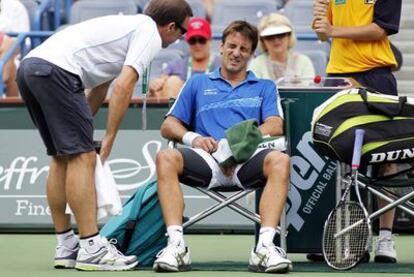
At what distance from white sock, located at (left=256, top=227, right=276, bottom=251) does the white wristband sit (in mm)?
743

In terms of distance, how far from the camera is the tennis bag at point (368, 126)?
25.5ft

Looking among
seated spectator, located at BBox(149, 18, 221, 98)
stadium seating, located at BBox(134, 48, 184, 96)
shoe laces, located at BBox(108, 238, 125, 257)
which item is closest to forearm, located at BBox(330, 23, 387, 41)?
shoe laces, located at BBox(108, 238, 125, 257)

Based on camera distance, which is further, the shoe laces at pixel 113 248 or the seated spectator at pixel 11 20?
the seated spectator at pixel 11 20

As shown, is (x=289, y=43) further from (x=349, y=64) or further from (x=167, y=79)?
(x=349, y=64)

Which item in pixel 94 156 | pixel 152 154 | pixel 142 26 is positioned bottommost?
pixel 152 154

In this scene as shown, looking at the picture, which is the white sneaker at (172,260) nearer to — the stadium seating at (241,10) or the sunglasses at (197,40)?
the sunglasses at (197,40)

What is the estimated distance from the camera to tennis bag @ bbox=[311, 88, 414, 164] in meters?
7.78

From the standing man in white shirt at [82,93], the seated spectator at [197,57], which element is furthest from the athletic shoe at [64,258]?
the seated spectator at [197,57]

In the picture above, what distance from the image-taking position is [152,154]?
412 inches

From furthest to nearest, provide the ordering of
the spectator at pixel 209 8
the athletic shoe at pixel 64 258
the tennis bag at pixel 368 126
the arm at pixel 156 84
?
the spectator at pixel 209 8, the arm at pixel 156 84, the athletic shoe at pixel 64 258, the tennis bag at pixel 368 126

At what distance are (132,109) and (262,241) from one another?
3053 millimetres

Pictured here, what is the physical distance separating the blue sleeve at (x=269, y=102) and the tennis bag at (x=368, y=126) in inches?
14.0

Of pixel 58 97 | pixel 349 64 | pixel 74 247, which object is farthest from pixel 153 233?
pixel 349 64

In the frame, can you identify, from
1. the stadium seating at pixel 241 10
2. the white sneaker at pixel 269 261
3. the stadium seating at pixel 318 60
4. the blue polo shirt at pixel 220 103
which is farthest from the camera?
the stadium seating at pixel 241 10
